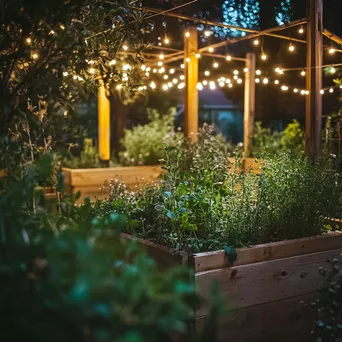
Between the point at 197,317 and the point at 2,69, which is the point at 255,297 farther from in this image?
the point at 2,69

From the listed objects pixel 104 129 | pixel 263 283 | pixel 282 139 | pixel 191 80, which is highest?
pixel 191 80

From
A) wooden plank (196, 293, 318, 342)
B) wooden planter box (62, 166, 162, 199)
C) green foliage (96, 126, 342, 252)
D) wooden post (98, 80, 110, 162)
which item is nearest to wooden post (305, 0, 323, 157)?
green foliage (96, 126, 342, 252)

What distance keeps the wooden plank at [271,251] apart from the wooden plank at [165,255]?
3.2 inches

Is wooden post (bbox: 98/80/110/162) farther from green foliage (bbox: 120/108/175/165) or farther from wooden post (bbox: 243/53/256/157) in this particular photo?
wooden post (bbox: 243/53/256/157)

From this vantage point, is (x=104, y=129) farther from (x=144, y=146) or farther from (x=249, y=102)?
(x=249, y=102)

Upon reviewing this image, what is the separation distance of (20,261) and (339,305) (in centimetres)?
153

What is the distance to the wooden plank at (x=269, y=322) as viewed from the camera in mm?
2691

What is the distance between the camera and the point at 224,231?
305 centimetres

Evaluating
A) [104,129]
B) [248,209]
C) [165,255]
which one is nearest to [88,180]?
[104,129]

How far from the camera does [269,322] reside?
284 cm

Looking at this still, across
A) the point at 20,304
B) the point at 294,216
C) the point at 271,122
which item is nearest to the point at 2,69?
the point at 20,304

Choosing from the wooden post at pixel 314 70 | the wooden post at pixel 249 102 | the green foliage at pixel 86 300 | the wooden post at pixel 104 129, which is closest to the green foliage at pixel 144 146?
the wooden post at pixel 104 129

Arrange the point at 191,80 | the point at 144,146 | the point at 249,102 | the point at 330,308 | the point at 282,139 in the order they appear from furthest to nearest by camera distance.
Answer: the point at 249,102, the point at 282,139, the point at 144,146, the point at 191,80, the point at 330,308

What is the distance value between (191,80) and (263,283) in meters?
5.04
